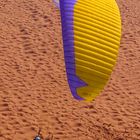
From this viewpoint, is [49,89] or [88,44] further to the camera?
[49,89]

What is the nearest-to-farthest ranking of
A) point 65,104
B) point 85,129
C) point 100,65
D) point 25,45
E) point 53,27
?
point 100,65, point 85,129, point 65,104, point 25,45, point 53,27

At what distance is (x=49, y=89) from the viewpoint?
35.6 ft

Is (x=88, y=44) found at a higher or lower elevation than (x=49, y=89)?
lower

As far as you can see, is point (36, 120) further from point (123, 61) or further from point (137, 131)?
point (123, 61)

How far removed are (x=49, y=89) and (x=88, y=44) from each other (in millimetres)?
4565

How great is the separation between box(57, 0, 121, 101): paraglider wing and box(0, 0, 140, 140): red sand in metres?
3.05

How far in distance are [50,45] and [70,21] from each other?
6.32 metres

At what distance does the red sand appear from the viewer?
961cm

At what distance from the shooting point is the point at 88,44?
6.48m

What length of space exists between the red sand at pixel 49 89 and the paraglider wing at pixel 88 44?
3.05 meters

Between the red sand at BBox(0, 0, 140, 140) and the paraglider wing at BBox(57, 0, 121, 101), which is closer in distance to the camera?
the paraglider wing at BBox(57, 0, 121, 101)

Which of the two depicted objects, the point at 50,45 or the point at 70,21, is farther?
the point at 50,45

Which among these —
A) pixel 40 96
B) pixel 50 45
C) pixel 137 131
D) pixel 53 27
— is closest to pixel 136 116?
pixel 137 131

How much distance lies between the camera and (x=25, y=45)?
12.6m
